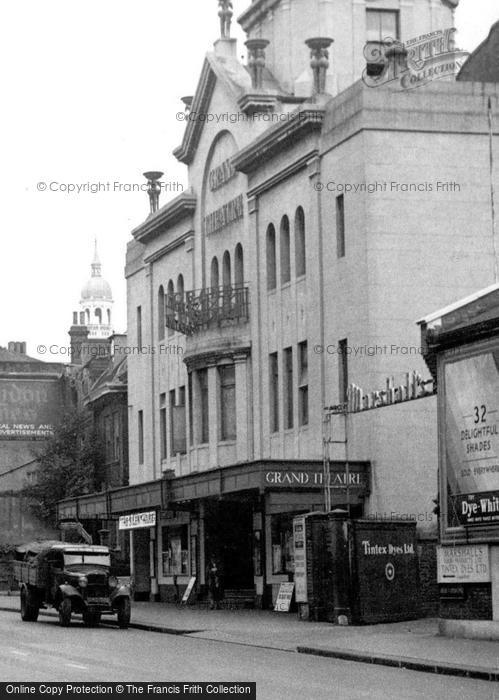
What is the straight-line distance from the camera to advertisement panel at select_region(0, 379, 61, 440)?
86.5m

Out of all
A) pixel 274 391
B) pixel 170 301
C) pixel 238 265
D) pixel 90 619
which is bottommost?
pixel 90 619

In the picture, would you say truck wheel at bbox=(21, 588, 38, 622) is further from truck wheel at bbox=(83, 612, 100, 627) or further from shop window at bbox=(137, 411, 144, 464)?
shop window at bbox=(137, 411, 144, 464)

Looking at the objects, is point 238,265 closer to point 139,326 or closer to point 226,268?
point 226,268

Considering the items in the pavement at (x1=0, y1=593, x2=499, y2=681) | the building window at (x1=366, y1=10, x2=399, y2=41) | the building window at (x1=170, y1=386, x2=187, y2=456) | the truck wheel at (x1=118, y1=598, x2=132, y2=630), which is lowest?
the pavement at (x1=0, y1=593, x2=499, y2=681)

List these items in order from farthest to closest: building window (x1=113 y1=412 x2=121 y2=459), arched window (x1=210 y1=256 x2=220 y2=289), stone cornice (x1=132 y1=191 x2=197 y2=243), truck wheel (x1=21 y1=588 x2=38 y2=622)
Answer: building window (x1=113 y1=412 x2=121 y2=459) < stone cornice (x1=132 y1=191 x2=197 y2=243) < arched window (x1=210 y1=256 x2=220 y2=289) < truck wheel (x1=21 y1=588 x2=38 y2=622)

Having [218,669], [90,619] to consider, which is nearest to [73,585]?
[90,619]

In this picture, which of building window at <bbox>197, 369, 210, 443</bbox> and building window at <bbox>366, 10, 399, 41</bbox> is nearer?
building window at <bbox>197, 369, 210, 443</bbox>

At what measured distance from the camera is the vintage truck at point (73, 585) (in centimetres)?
3612

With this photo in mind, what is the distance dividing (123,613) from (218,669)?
1400cm

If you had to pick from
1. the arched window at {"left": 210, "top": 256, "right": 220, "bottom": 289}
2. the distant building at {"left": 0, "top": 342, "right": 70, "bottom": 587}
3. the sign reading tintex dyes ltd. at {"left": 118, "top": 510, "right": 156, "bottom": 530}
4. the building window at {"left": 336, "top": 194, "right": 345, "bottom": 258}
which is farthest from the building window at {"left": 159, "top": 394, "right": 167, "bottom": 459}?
the distant building at {"left": 0, "top": 342, "right": 70, "bottom": 587}

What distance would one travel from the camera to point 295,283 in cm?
4275

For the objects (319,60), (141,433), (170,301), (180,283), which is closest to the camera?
(319,60)

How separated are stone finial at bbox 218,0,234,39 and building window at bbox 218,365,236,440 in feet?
37.7

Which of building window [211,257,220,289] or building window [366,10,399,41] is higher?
building window [366,10,399,41]
